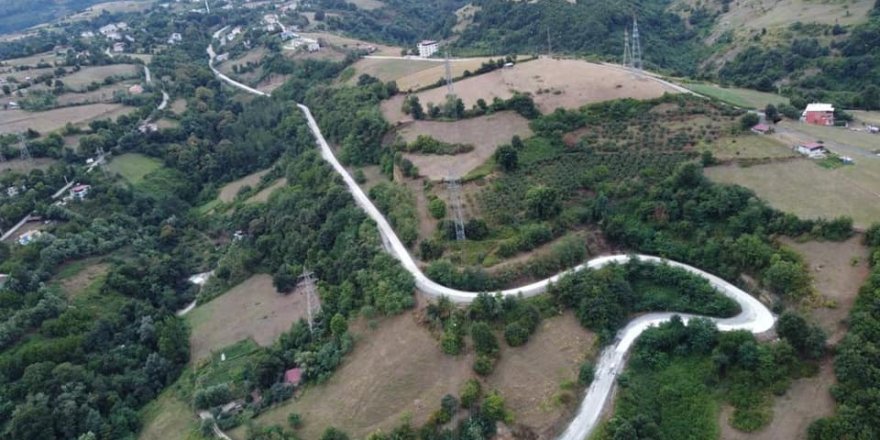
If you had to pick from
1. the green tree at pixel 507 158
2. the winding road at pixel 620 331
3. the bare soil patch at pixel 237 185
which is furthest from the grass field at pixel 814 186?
the bare soil patch at pixel 237 185

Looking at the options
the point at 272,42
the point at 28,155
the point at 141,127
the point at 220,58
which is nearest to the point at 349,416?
the point at 28,155

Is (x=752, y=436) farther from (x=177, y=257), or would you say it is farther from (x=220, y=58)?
(x=220, y=58)

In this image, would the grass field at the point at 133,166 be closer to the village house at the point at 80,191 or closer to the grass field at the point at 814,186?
the village house at the point at 80,191

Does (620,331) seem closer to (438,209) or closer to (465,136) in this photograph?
(438,209)

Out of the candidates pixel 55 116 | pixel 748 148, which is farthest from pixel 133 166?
pixel 748 148

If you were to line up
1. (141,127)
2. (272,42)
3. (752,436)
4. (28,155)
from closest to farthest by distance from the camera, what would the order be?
(752,436) < (28,155) < (141,127) < (272,42)

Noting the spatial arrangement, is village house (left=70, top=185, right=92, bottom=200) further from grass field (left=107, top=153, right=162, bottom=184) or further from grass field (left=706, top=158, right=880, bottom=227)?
grass field (left=706, top=158, right=880, bottom=227)
